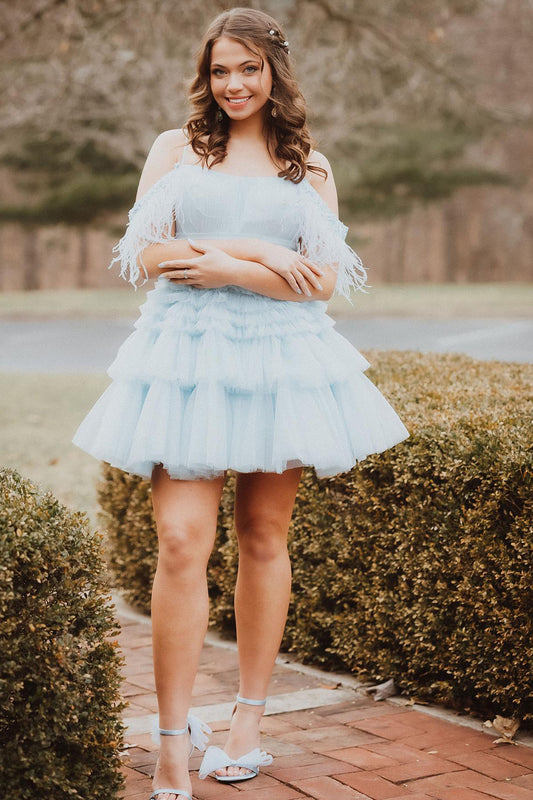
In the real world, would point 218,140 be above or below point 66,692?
above

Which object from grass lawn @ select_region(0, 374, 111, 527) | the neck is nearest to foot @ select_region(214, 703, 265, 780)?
the neck

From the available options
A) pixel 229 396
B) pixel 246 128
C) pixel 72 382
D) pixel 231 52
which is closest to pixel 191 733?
pixel 229 396

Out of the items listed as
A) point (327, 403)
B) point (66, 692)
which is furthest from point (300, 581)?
point (66, 692)

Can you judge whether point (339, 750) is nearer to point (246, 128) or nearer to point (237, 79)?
point (246, 128)

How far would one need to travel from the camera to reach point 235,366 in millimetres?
2834

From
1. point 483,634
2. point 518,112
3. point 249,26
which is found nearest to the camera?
point 249,26

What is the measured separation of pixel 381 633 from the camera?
12.5 ft

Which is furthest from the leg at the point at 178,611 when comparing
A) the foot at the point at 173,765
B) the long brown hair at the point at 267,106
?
the long brown hair at the point at 267,106

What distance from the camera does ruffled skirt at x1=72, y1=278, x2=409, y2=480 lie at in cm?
276

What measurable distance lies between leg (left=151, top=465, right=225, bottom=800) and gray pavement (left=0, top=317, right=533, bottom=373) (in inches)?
423

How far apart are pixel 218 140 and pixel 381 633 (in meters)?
1.89

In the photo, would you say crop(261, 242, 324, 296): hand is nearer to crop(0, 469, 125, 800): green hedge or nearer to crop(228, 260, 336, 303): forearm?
crop(228, 260, 336, 303): forearm

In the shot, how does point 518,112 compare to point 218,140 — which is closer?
point 218,140

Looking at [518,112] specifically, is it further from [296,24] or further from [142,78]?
[142,78]
